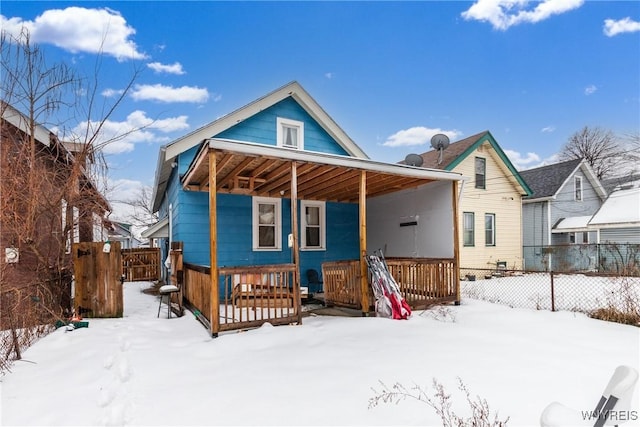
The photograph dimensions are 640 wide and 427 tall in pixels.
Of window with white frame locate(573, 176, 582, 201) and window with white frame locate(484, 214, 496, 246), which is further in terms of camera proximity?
window with white frame locate(573, 176, 582, 201)

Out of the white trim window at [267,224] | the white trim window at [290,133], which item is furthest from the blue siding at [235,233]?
the white trim window at [290,133]

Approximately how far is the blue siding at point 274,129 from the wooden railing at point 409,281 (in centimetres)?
423

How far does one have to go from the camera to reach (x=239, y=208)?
8.84 m

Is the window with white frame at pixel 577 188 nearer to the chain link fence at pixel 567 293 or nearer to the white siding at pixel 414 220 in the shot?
the chain link fence at pixel 567 293

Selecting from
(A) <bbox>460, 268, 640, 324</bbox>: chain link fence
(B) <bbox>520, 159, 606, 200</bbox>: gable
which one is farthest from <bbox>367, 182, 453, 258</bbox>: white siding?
(B) <bbox>520, 159, 606, 200</bbox>: gable

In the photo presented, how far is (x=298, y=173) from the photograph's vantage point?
22.7ft

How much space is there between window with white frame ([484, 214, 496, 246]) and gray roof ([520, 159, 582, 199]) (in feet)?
15.6

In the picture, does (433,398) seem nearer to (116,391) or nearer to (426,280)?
(116,391)

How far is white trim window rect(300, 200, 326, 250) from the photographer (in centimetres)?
985

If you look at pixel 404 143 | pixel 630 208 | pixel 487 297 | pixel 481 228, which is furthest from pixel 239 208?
pixel 404 143

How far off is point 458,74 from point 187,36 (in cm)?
1227

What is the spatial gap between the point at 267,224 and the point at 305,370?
235 inches

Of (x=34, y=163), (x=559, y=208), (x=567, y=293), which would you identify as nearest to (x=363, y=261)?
(x=34, y=163)

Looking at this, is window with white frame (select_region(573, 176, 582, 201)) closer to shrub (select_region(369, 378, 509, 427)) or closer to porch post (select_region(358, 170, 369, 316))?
porch post (select_region(358, 170, 369, 316))
